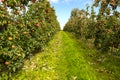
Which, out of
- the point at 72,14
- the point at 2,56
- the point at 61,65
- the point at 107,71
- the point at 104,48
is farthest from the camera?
the point at 72,14

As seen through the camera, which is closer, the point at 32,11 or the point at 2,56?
the point at 2,56

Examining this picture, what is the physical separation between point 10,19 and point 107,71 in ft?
23.6

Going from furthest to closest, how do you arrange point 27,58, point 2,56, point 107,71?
point 27,58, point 107,71, point 2,56

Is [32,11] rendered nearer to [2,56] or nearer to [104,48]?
[2,56]

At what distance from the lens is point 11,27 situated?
35.4 ft

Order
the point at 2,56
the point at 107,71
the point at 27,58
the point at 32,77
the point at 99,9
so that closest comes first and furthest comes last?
1. the point at 2,56
2. the point at 32,77
3. the point at 107,71
4. the point at 27,58
5. the point at 99,9

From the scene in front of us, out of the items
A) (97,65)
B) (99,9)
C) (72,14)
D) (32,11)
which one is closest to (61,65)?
(97,65)

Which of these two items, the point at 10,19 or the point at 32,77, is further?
the point at 32,77

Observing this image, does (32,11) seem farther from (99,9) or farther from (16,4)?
(99,9)

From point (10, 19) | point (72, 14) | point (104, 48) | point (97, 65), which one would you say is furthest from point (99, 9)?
point (72, 14)

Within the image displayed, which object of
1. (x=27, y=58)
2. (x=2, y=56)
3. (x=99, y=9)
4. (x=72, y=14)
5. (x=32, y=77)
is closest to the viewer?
(x=2, y=56)

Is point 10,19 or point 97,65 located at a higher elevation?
point 10,19

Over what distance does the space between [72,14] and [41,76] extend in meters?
75.9

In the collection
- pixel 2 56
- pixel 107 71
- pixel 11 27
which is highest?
pixel 11 27
